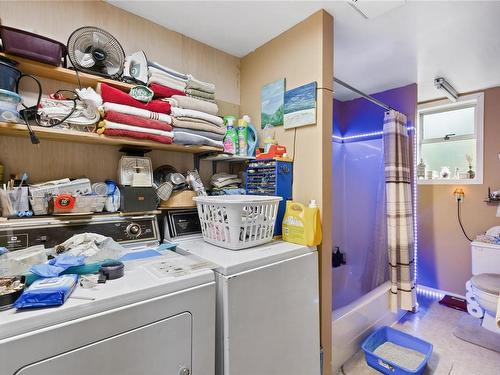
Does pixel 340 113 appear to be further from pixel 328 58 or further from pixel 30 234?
pixel 30 234

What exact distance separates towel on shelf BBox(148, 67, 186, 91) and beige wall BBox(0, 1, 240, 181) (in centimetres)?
24

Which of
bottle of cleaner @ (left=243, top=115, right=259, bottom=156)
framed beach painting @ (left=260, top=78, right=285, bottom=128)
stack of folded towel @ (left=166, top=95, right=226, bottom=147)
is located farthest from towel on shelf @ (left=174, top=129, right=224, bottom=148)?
framed beach painting @ (left=260, top=78, right=285, bottom=128)

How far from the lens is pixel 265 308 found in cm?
114

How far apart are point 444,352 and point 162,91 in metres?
2.78

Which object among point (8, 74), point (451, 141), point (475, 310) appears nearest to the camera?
point (8, 74)

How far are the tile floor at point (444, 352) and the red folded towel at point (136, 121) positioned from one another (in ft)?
6.56

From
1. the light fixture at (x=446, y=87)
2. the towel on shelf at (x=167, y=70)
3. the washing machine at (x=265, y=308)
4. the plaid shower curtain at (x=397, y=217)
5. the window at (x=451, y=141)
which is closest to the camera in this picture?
the washing machine at (x=265, y=308)

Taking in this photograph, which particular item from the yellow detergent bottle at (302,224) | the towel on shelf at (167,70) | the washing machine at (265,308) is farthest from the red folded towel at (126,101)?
the yellow detergent bottle at (302,224)

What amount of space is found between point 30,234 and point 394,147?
2528 millimetres

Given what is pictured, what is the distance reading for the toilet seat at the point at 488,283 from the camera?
1.96 meters

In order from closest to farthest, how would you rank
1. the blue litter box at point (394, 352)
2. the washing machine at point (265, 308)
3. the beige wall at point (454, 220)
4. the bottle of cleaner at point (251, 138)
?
the washing machine at point (265, 308)
the blue litter box at point (394, 352)
the bottle of cleaner at point (251, 138)
the beige wall at point (454, 220)

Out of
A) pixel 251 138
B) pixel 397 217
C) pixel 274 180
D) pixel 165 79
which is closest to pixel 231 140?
pixel 251 138

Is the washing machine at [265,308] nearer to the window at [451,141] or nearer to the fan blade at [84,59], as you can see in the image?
the fan blade at [84,59]

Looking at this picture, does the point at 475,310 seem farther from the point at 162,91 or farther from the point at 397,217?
the point at 162,91
